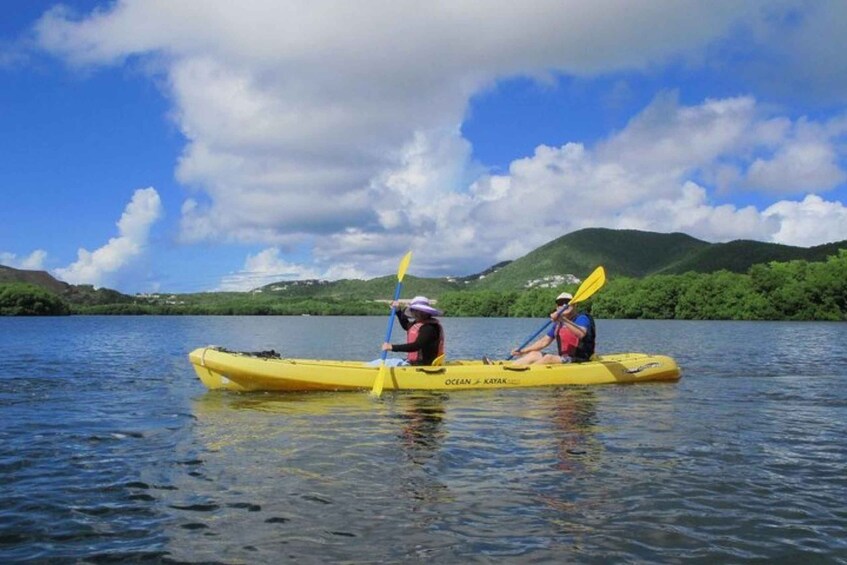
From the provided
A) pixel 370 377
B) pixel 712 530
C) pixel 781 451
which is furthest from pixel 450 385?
pixel 712 530

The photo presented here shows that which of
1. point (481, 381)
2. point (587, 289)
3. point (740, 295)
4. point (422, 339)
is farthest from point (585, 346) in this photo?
point (740, 295)

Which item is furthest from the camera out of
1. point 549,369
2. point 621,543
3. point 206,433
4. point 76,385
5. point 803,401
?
point 76,385

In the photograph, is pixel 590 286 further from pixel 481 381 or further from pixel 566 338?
pixel 481 381

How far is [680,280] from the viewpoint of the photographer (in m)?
109

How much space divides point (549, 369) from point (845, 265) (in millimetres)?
83829

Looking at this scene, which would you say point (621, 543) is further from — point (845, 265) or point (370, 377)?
point (845, 265)

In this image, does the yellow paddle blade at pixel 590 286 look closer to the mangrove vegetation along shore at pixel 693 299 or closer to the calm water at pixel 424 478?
the calm water at pixel 424 478

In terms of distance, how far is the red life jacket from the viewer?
18266 millimetres

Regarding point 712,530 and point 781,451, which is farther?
point 781,451

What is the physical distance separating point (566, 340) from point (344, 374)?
20.8ft

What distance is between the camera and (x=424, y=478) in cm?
841

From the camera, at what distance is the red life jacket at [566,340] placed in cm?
1827

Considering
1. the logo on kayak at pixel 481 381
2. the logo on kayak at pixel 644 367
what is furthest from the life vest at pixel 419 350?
the logo on kayak at pixel 644 367

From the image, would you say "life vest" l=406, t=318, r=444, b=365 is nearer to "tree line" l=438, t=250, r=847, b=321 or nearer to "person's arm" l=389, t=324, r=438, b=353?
"person's arm" l=389, t=324, r=438, b=353
